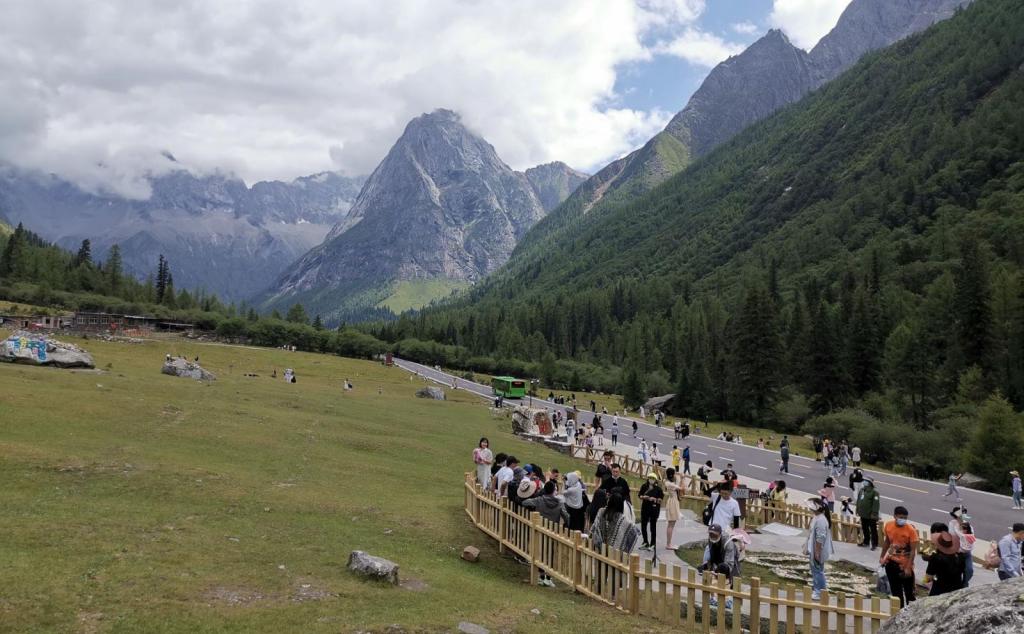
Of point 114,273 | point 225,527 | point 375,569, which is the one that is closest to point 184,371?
point 225,527

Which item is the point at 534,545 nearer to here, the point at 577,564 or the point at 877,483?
the point at 577,564

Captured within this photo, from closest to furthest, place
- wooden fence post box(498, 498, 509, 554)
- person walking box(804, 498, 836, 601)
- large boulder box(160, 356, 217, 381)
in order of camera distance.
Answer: person walking box(804, 498, 836, 601) → wooden fence post box(498, 498, 509, 554) → large boulder box(160, 356, 217, 381)

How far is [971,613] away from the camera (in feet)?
22.2

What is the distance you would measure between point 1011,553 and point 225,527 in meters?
20.2

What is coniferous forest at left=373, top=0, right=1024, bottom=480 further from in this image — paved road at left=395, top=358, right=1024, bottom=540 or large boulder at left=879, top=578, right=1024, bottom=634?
large boulder at left=879, top=578, right=1024, bottom=634

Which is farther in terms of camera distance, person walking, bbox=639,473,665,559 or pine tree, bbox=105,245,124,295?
pine tree, bbox=105,245,124,295

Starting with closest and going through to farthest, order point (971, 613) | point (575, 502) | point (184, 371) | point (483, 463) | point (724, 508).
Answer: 1. point (971, 613)
2. point (575, 502)
3. point (724, 508)
4. point (483, 463)
5. point (184, 371)

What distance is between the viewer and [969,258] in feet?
246

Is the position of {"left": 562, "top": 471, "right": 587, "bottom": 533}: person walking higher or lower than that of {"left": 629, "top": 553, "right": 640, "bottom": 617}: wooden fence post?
higher

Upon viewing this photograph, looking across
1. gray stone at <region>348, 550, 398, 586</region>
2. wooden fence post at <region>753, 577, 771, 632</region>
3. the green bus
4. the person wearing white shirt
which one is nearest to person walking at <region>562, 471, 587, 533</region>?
the person wearing white shirt

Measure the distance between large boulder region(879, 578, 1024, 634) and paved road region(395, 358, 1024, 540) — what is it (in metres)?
26.7

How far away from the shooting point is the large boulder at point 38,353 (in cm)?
4822

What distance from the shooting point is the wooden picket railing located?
12.2m

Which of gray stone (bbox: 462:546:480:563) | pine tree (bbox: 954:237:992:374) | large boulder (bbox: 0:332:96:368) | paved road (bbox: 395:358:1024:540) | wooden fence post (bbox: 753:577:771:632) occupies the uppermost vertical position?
pine tree (bbox: 954:237:992:374)
